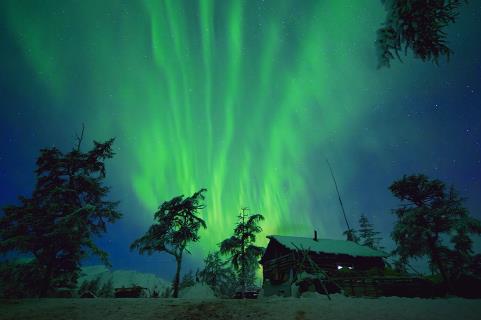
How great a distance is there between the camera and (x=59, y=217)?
16953 millimetres

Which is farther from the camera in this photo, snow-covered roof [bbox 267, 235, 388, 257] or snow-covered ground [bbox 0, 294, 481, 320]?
snow-covered roof [bbox 267, 235, 388, 257]

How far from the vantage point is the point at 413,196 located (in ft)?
85.6

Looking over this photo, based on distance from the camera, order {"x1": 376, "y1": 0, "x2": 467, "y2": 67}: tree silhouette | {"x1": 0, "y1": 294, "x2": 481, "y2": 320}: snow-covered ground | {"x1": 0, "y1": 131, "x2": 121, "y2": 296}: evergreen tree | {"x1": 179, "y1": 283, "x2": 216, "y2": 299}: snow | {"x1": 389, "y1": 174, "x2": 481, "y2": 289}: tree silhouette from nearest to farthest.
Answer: {"x1": 376, "y1": 0, "x2": 467, "y2": 67}: tree silhouette, {"x1": 0, "y1": 294, "x2": 481, "y2": 320}: snow-covered ground, {"x1": 0, "y1": 131, "x2": 121, "y2": 296}: evergreen tree, {"x1": 389, "y1": 174, "x2": 481, "y2": 289}: tree silhouette, {"x1": 179, "y1": 283, "x2": 216, "y2": 299}: snow

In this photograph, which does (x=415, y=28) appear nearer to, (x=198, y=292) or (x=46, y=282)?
(x=46, y=282)

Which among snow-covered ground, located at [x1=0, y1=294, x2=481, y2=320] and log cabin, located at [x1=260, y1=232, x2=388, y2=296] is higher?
log cabin, located at [x1=260, y1=232, x2=388, y2=296]

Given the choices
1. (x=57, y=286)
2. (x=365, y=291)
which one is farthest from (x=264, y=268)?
(x=57, y=286)

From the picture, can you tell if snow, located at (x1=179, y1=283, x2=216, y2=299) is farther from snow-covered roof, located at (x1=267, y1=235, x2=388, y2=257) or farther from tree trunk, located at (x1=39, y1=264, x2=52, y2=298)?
tree trunk, located at (x1=39, y1=264, x2=52, y2=298)

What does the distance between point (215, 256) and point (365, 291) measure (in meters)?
42.1

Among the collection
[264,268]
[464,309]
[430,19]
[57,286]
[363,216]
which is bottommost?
[464,309]

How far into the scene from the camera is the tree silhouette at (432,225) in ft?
78.0

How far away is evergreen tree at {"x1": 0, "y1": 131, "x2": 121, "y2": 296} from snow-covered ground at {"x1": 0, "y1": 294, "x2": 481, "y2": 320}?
11.3 ft

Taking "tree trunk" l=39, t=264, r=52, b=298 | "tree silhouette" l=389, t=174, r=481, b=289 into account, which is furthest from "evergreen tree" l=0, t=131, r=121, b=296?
"tree silhouette" l=389, t=174, r=481, b=289

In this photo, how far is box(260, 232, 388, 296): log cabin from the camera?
24.6 meters

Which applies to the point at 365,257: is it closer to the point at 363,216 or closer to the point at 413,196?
the point at 413,196
